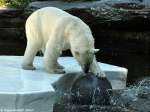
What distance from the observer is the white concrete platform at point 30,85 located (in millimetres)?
5707

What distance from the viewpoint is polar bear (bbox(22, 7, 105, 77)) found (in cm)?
652

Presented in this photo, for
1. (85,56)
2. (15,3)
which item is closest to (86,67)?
(85,56)

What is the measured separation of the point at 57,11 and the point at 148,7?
6.11 m

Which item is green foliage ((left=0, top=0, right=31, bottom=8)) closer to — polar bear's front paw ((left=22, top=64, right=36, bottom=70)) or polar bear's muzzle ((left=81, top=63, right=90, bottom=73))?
polar bear's front paw ((left=22, top=64, right=36, bottom=70))

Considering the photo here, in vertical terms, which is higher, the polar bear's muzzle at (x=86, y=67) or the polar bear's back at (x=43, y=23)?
the polar bear's back at (x=43, y=23)

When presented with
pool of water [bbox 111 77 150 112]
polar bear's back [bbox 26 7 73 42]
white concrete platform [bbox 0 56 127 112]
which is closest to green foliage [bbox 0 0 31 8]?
white concrete platform [bbox 0 56 127 112]

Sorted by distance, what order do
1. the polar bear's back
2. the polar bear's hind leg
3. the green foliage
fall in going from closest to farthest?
the polar bear's back → the polar bear's hind leg → the green foliage

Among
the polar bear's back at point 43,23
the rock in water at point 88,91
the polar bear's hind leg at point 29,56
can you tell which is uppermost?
the polar bear's back at point 43,23

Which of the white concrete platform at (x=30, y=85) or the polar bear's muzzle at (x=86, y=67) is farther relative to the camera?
the polar bear's muzzle at (x=86, y=67)

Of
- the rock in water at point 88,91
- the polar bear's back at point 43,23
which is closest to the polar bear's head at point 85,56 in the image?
the rock in water at point 88,91

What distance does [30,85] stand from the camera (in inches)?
244

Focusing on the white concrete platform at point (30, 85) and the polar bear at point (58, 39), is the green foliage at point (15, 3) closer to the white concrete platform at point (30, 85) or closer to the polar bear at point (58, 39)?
the white concrete platform at point (30, 85)

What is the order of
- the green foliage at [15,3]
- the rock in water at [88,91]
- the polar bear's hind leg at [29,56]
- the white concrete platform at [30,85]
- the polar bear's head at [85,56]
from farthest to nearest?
1. the green foliage at [15,3]
2. the polar bear's hind leg at [29,56]
3. the rock in water at [88,91]
4. the polar bear's head at [85,56]
5. the white concrete platform at [30,85]

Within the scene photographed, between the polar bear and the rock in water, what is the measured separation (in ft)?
0.48
